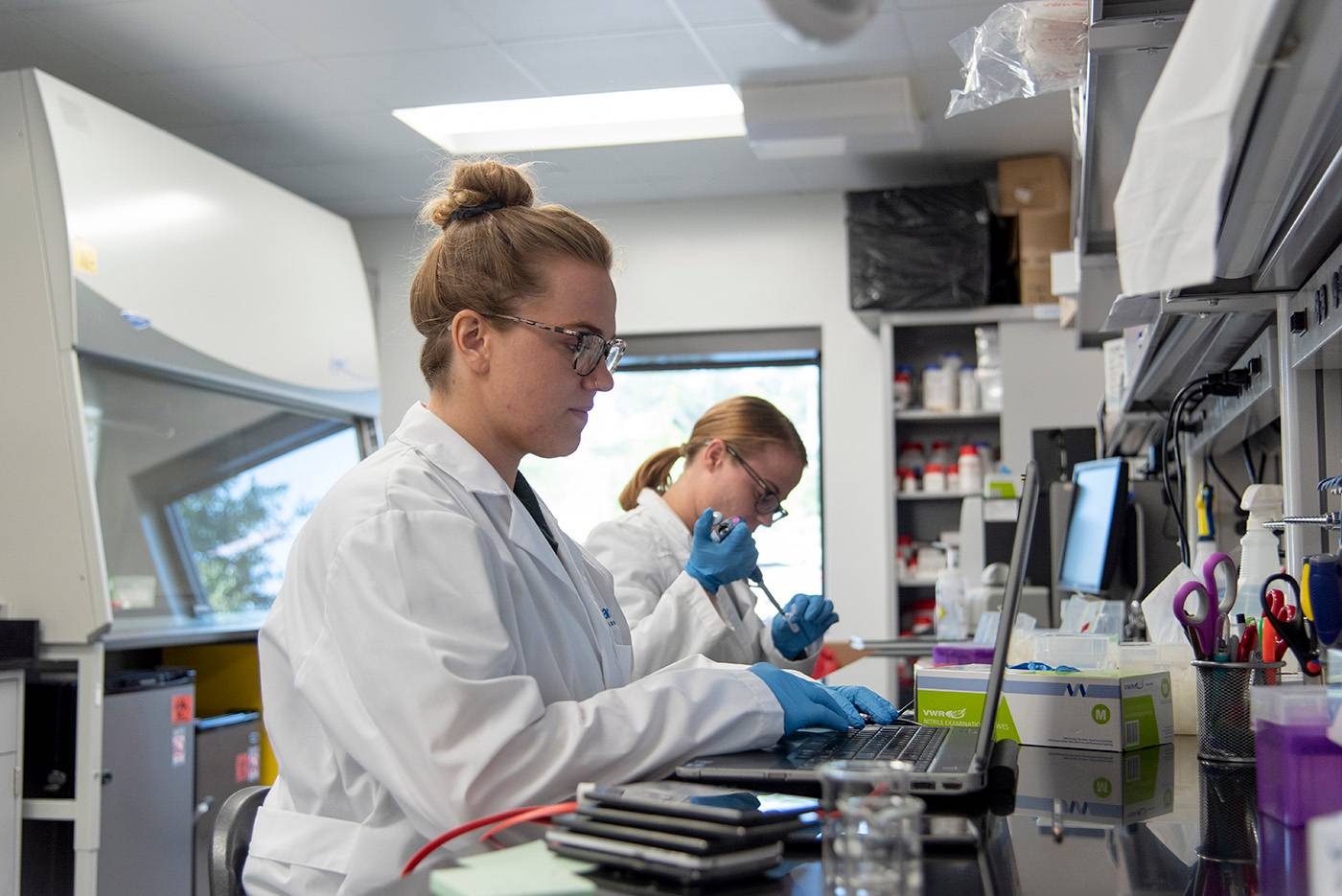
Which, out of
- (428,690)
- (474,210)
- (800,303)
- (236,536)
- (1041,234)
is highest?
(1041,234)

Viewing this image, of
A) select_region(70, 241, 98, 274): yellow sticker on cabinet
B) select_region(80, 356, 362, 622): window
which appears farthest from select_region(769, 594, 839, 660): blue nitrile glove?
select_region(70, 241, 98, 274): yellow sticker on cabinet

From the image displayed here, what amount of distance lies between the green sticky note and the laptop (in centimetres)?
27

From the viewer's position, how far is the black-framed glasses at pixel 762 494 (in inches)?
97.2

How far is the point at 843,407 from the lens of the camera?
5.09 m

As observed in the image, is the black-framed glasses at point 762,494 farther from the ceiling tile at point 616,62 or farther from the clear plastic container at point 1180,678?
the ceiling tile at point 616,62

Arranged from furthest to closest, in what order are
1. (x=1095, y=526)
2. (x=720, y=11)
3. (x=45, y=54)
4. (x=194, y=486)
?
(x=45, y=54) → (x=194, y=486) → (x=720, y=11) → (x=1095, y=526)

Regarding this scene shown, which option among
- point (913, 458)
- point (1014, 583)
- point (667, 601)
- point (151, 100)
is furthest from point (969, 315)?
point (1014, 583)

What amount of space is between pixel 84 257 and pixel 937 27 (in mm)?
2359

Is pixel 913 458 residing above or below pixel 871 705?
above

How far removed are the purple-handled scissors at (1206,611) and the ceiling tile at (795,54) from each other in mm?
2482

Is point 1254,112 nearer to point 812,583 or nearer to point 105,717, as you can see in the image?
point 105,717

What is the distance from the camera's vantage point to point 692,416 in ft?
18.1

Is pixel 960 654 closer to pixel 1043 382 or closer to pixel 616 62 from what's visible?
pixel 616 62

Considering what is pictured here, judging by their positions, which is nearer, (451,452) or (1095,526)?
(451,452)
